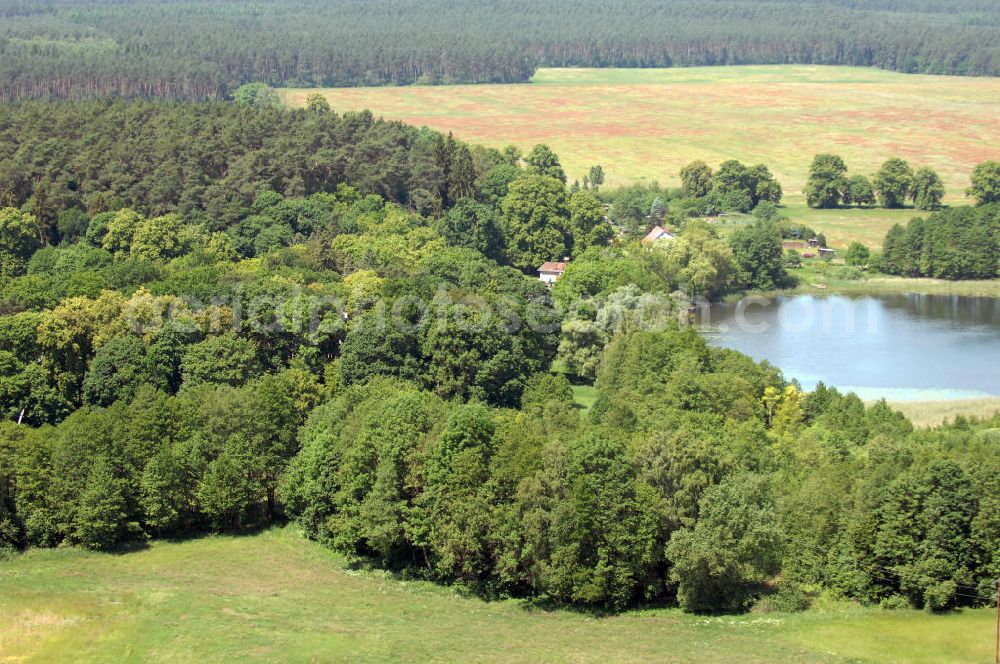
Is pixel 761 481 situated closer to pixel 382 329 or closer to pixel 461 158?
pixel 382 329

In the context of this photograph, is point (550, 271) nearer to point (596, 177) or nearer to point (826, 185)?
point (826, 185)

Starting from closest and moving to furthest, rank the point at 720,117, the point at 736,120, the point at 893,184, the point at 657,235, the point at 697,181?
the point at 657,235
the point at 893,184
the point at 697,181
the point at 736,120
the point at 720,117

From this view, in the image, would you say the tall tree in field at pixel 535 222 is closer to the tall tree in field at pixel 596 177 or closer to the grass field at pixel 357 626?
the tall tree in field at pixel 596 177

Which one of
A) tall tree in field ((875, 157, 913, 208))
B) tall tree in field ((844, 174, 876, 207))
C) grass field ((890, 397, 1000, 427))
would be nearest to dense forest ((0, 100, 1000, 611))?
grass field ((890, 397, 1000, 427))

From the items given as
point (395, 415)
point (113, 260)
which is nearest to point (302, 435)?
point (395, 415)

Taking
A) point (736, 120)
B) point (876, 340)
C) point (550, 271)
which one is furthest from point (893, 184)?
point (736, 120)

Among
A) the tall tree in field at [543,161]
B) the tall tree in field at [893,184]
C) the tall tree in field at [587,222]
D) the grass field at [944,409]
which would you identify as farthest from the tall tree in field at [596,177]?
the grass field at [944,409]
